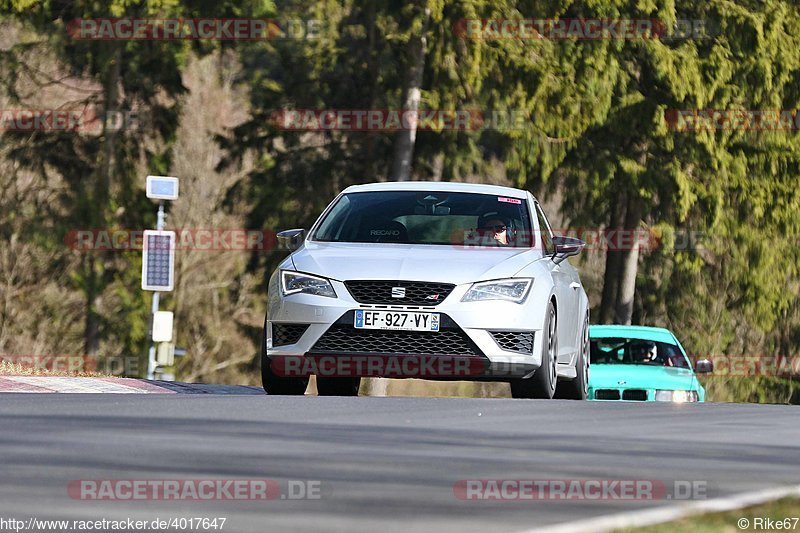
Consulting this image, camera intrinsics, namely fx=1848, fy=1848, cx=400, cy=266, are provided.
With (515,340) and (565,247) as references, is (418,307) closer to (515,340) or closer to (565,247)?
(515,340)

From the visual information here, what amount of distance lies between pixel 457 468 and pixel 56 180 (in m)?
35.4

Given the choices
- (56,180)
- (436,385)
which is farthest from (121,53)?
(436,385)

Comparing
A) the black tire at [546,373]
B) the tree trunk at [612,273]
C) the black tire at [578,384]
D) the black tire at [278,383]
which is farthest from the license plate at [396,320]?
the tree trunk at [612,273]

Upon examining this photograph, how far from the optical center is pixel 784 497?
24.6 ft

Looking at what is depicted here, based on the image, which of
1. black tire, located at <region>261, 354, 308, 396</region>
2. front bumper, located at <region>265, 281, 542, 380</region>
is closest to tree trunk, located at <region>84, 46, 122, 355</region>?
black tire, located at <region>261, 354, 308, 396</region>

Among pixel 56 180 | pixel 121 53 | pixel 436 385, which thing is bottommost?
pixel 436 385

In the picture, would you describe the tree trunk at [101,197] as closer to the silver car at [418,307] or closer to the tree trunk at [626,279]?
the tree trunk at [626,279]

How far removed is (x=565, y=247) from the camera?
48.2ft

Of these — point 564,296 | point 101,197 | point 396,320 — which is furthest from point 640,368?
point 101,197

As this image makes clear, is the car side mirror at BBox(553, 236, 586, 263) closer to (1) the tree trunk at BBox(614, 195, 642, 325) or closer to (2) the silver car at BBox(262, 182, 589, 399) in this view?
(2) the silver car at BBox(262, 182, 589, 399)

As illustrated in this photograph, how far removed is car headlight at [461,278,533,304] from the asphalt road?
78cm

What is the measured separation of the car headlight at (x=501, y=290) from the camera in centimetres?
1335

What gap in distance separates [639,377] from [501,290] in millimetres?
6975

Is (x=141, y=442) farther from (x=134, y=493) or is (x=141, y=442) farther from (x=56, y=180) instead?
(x=56, y=180)
